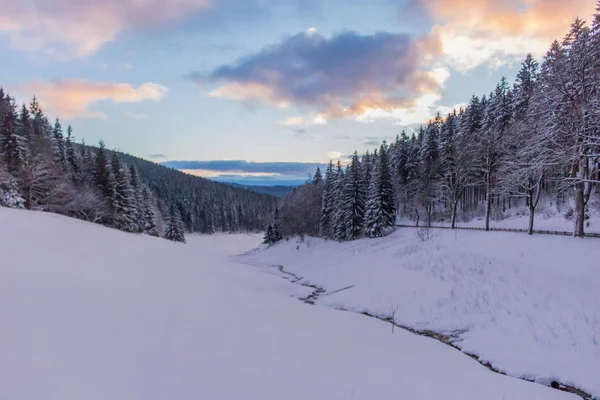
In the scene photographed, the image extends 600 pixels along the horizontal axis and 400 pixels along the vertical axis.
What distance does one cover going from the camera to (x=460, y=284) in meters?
15.4

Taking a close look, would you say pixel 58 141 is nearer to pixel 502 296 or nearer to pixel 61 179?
pixel 61 179

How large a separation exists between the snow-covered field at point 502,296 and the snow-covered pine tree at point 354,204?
72.2ft

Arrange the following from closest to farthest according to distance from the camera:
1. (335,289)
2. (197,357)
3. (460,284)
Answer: (197,357) → (460,284) → (335,289)

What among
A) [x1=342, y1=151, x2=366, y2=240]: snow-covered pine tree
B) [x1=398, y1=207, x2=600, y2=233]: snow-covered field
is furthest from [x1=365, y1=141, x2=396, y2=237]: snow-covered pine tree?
[x1=398, y1=207, x2=600, y2=233]: snow-covered field

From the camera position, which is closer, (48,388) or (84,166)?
(48,388)

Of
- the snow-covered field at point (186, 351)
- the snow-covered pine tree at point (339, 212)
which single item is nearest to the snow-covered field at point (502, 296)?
the snow-covered field at point (186, 351)

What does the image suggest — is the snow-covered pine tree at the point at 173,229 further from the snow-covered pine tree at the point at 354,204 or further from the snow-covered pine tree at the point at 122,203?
the snow-covered pine tree at the point at 354,204

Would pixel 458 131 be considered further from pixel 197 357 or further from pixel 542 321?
pixel 197 357

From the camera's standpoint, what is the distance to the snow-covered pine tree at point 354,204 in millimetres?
48500

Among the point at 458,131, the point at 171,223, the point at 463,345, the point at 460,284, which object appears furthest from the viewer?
the point at 171,223

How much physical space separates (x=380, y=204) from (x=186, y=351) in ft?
138

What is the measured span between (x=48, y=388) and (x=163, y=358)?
6.20ft

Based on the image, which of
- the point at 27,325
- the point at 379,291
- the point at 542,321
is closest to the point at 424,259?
the point at 379,291

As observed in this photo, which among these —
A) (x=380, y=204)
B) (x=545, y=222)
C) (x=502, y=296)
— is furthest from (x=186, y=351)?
(x=380, y=204)
